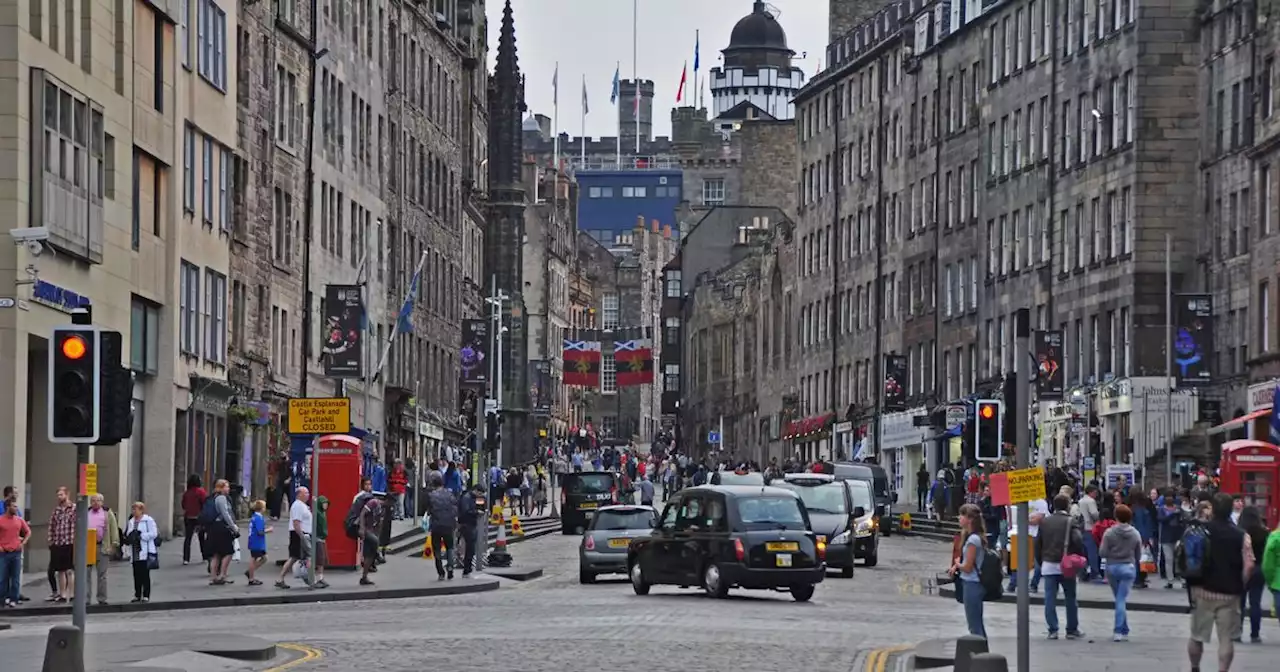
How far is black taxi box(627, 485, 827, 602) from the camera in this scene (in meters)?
39.6

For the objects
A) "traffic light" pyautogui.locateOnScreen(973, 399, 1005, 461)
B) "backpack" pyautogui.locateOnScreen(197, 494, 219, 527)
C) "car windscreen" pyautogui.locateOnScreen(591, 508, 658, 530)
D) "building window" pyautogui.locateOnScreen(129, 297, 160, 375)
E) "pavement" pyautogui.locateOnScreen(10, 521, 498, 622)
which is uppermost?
"building window" pyautogui.locateOnScreen(129, 297, 160, 375)

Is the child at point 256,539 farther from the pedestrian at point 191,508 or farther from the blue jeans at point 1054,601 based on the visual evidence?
the blue jeans at point 1054,601

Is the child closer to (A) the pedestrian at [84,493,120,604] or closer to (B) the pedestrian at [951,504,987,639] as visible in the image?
(A) the pedestrian at [84,493,120,604]

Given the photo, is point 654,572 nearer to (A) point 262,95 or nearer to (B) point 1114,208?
(A) point 262,95

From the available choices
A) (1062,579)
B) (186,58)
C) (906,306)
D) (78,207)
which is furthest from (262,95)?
(906,306)

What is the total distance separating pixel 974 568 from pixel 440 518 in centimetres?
1782

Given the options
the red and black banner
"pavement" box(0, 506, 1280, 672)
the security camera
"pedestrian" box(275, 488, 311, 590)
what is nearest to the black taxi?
"pavement" box(0, 506, 1280, 672)

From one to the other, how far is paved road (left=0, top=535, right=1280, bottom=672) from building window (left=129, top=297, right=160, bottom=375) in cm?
1037

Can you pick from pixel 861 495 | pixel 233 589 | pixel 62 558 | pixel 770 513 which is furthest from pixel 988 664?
pixel 861 495

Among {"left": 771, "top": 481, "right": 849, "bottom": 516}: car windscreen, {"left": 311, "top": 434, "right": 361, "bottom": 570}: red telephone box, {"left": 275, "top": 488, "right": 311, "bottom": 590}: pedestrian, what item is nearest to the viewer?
{"left": 275, "top": 488, "right": 311, "bottom": 590}: pedestrian

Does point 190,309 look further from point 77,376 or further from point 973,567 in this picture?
point 77,376

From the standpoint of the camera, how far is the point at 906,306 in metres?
105

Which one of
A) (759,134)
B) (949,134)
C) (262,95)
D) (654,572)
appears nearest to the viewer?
(654,572)

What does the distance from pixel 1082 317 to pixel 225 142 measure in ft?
104
